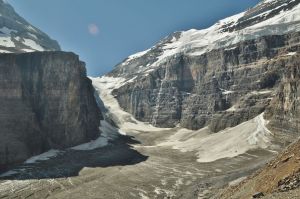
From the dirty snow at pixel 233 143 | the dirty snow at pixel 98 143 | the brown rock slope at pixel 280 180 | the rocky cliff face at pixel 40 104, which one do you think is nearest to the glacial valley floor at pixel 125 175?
the dirty snow at pixel 233 143

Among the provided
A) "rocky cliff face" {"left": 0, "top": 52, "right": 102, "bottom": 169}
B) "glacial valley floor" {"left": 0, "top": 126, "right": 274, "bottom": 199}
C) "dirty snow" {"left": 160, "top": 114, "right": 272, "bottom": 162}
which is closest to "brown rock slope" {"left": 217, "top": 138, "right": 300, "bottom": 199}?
"glacial valley floor" {"left": 0, "top": 126, "right": 274, "bottom": 199}

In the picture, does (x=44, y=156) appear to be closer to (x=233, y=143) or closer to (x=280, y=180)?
(x=233, y=143)

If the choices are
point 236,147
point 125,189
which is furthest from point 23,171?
point 236,147

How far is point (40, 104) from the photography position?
15038cm

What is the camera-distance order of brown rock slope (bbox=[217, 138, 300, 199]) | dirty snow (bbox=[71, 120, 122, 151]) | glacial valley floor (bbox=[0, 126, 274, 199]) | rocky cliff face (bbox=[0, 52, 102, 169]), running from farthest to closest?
dirty snow (bbox=[71, 120, 122, 151]) → rocky cliff face (bbox=[0, 52, 102, 169]) → glacial valley floor (bbox=[0, 126, 274, 199]) → brown rock slope (bbox=[217, 138, 300, 199])

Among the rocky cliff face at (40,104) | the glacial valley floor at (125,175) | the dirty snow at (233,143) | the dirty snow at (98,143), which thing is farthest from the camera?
the dirty snow at (98,143)

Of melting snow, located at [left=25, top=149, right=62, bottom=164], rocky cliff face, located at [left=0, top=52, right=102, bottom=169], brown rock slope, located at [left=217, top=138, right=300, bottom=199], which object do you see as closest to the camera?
brown rock slope, located at [left=217, top=138, right=300, bottom=199]

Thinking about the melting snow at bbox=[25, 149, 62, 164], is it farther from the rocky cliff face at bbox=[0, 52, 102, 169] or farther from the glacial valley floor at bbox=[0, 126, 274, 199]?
the glacial valley floor at bbox=[0, 126, 274, 199]

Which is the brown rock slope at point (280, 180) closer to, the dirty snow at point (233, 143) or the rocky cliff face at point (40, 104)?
the rocky cliff face at point (40, 104)

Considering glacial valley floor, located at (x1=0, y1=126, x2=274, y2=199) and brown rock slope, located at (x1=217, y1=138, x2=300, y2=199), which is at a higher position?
brown rock slope, located at (x1=217, y1=138, x2=300, y2=199)

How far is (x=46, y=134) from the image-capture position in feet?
481

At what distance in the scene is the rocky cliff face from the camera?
127500 millimetres

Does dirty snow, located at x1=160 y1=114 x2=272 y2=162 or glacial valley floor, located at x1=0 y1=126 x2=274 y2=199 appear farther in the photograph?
dirty snow, located at x1=160 y1=114 x2=272 y2=162

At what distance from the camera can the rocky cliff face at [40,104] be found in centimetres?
12750
